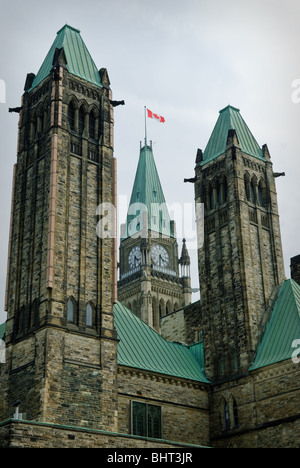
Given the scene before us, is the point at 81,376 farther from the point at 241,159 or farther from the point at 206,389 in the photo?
the point at 241,159

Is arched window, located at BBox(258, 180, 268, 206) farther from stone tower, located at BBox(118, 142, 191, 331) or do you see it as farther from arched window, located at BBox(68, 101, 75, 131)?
stone tower, located at BBox(118, 142, 191, 331)

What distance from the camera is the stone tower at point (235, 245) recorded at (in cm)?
4544

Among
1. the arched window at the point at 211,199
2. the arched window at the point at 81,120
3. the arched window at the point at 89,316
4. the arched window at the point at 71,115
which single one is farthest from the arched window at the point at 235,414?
the arched window at the point at 71,115

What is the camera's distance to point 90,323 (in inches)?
1518

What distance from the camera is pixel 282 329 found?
43812mm

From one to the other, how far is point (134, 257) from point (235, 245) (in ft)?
202

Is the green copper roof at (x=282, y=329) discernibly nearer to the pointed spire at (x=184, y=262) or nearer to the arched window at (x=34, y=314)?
the arched window at (x=34, y=314)

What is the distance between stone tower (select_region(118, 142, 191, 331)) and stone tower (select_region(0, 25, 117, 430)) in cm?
5872

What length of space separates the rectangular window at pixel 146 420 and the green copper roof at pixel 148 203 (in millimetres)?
68923

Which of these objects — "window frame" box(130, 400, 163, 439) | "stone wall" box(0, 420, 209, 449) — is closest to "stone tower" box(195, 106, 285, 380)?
"window frame" box(130, 400, 163, 439)

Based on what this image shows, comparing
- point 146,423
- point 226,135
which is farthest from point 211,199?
point 146,423

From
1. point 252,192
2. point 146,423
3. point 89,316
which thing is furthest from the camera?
point 252,192

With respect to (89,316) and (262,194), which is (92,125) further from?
(262,194)
